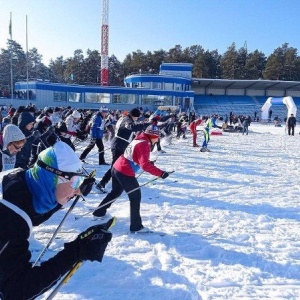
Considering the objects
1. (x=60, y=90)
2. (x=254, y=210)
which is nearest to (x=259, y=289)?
(x=254, y=210)

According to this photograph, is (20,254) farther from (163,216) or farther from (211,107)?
(211,107)

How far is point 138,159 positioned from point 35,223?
2630 mm

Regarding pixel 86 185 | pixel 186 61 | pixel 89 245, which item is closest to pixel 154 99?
pixel 186 61

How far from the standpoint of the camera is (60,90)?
45812 mm

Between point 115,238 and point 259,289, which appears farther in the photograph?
point 115,238

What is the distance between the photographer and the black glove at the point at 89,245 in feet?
6.06

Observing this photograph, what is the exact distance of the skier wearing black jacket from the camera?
5.51ft

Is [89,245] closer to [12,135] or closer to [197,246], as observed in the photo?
[197,246]

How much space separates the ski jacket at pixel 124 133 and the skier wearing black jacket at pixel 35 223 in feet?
16.6

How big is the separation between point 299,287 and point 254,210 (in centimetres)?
273

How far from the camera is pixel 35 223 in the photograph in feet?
6.77

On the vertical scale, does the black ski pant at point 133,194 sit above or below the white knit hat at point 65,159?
below

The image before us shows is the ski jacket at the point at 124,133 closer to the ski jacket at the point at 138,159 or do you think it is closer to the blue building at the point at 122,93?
the ski jacket at the point at 138,159

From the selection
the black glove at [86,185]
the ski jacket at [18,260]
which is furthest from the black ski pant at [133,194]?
the ski jacket at [18,260]
